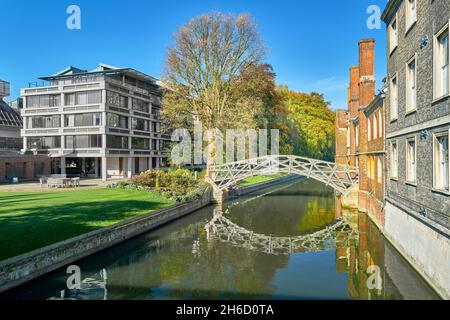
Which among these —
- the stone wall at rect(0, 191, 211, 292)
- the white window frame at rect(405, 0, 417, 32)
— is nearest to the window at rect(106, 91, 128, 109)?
the stone wall at rect(0, 191, 211, 292)

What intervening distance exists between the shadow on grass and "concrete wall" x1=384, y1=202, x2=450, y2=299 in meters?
11.9

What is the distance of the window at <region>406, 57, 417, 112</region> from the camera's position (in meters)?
12.5

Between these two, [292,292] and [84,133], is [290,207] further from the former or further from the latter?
[84,133]

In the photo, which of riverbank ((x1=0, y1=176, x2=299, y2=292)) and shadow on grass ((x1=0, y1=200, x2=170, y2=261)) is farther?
shadow on grass ((x1=0, y1=200, x2=170, y2=261))

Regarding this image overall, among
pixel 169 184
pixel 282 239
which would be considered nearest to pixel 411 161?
pixel 282 239

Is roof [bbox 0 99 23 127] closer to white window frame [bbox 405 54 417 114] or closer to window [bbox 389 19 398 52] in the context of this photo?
window [bbox 389 19 398 52]

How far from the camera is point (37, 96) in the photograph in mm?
41625

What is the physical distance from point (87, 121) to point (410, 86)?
35078 mm

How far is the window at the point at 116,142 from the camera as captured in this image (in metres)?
39.5

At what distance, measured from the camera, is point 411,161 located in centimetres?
1281

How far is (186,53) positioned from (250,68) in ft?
20.9

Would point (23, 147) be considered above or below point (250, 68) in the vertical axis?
below

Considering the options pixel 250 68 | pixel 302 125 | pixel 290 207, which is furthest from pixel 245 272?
pixel 302 125
